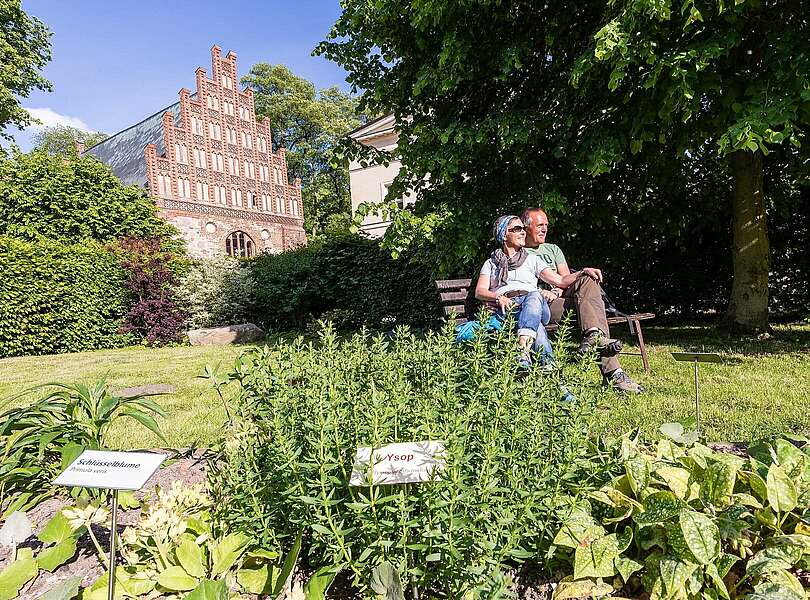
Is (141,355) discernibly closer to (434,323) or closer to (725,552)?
(434,323)

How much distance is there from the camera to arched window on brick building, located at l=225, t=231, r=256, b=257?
2716cm

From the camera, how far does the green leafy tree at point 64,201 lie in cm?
1259

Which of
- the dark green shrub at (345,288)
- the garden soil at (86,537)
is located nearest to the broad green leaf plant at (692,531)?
the garden soil at (86,537)

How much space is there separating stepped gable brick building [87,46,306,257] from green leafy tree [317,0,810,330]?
19.8 meters

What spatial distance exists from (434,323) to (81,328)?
23.4 feet

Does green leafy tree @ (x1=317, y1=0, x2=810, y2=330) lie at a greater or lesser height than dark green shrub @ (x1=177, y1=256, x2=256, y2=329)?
greater

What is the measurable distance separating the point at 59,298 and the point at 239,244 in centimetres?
1866

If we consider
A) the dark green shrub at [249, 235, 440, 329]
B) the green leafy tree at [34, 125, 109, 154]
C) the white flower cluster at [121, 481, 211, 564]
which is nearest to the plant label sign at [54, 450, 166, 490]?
the white flower cluster at [121, 481, 211, 564]

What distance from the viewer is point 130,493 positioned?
2.05m

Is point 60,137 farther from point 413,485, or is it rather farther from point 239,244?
point 413,485

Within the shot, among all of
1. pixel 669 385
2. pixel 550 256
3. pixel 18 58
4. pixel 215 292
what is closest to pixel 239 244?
pixel 18 58

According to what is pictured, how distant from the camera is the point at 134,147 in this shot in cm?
2694

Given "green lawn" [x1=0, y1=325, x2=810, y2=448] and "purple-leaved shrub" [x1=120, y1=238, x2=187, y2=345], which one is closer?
"green lawn" [x1=0, y1=325, x2=810, y2=448]

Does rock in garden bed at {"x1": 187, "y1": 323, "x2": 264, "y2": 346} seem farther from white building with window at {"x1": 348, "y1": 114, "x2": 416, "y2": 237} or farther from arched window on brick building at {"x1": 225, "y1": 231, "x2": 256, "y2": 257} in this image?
arched window on brick building at {"x1": 225, "y1": 231, "x2": 256, "y2": 257}
